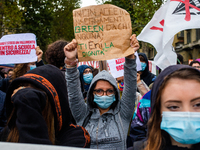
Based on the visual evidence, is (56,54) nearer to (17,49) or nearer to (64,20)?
(17,49)

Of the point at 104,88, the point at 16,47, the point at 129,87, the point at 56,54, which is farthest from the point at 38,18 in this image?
the point at 129,87

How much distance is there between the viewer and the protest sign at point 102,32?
6.27 ft

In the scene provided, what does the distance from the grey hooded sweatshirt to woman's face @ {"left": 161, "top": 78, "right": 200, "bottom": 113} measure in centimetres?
80

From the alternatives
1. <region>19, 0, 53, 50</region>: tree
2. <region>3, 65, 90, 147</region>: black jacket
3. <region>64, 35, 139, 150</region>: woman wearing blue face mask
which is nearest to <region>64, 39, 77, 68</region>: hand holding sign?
<region>64, 35, 139, 150</region>: woman wearing blue face mask

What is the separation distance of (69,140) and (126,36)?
3.52ft

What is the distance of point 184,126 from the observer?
4.27 ft

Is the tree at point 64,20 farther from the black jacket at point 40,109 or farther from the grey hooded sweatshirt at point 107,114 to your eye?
the black jacket at point 40,109

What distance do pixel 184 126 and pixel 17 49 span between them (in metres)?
2.64

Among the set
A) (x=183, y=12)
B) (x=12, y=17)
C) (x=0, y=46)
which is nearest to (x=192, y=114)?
(x=183, y=12)

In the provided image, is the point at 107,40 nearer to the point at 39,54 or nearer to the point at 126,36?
the point at 126,36

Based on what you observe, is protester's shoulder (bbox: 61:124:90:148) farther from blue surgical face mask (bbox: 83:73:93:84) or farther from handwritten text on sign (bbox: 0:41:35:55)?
blue surgical face mask (bbox: 83:73:93:84)

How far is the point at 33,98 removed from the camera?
1265 mm

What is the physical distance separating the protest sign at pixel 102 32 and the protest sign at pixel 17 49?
1365 mm

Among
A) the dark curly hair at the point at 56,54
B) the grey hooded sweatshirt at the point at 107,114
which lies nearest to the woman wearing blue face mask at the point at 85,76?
the dark curly hair at the point at 56,54
